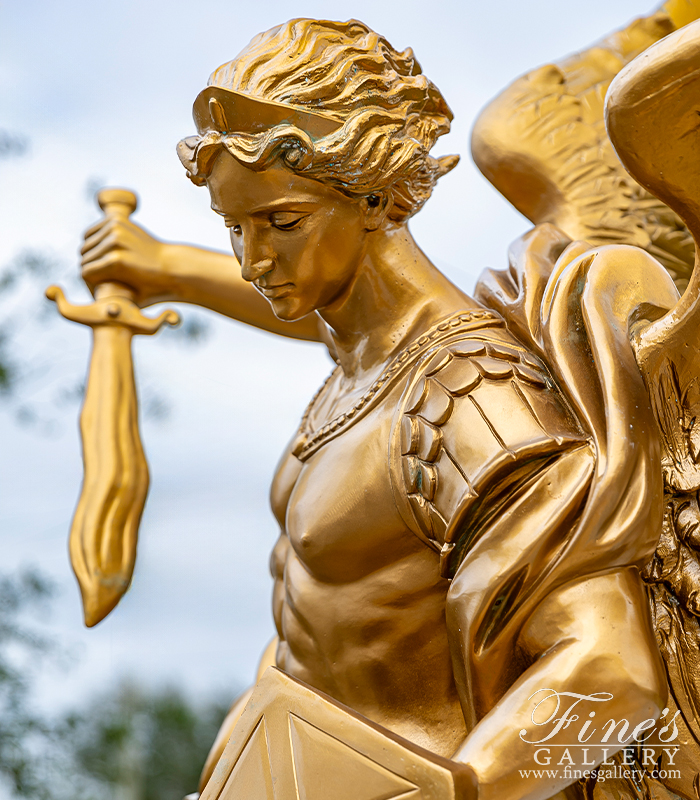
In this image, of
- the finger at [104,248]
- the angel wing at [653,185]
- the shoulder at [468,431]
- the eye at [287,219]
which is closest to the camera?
the angel wing at [653,185]

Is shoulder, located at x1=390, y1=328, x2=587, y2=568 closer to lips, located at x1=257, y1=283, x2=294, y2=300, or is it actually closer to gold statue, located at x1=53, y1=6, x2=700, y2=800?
gold statue, located at x1=53, y1=6, x2=700, y2=800

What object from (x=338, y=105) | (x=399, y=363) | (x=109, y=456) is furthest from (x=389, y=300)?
(x=109, y=456)

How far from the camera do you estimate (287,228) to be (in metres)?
1.19

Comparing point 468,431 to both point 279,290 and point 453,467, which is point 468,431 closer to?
point 453,467

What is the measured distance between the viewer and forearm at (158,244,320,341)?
179 cm

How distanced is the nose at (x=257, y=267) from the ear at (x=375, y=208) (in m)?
0.13

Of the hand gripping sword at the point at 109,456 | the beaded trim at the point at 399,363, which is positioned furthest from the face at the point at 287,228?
the hand gripping sword at the point at 109,456

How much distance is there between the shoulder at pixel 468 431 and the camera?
108 cm

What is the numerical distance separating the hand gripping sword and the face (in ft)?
1.62

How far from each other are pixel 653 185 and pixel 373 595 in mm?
509

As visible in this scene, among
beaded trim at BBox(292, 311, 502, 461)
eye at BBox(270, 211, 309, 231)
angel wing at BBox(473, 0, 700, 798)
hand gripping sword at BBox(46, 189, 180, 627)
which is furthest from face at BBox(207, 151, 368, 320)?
hand gripping sword at BBox(46, 189, 180, 627)

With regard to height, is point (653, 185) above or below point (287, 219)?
below

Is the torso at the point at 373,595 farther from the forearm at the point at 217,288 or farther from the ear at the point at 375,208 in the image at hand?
the forearm at the point at 217,288

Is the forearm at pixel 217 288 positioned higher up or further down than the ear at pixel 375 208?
further down
